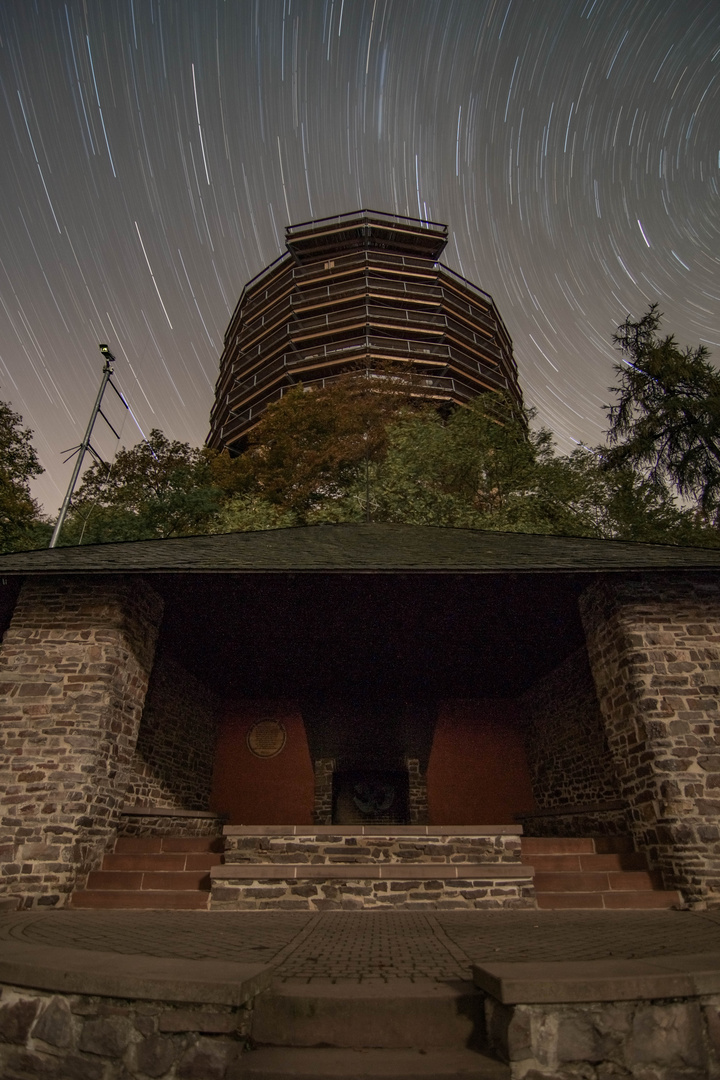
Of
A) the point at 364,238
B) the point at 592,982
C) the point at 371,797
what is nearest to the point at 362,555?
the point at 592,982

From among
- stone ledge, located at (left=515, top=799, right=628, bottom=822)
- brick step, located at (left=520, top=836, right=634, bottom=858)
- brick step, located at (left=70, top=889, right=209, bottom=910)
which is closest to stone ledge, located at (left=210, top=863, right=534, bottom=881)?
brick step, located at (left=70, top=889, right=209, bottom=910)

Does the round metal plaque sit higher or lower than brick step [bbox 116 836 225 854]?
higher

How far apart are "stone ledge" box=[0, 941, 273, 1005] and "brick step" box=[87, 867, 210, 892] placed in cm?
330

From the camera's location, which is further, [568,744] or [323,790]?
[323,790]

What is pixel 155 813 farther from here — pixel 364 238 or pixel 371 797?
pixel 364 238

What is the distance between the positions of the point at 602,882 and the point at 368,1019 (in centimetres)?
447

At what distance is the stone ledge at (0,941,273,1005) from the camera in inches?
91.5

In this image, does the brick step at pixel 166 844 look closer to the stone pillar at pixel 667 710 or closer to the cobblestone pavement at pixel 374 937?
the cobblestone pavement at pixel 374 937

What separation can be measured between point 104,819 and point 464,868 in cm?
418

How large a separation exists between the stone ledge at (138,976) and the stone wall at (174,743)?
19.1 feet

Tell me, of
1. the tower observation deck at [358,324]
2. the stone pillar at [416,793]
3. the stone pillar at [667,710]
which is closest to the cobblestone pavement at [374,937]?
the stone pillar at [667,710]

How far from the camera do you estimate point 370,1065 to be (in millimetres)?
2270

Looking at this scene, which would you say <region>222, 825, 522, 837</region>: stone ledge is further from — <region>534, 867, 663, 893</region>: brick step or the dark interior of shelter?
the dark interior of shelter

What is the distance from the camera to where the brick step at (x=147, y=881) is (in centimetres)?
577
